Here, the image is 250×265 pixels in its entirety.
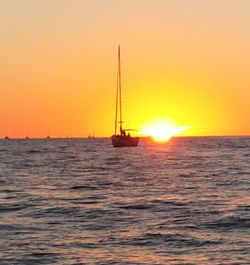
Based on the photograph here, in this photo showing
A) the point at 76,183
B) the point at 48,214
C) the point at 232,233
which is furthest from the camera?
the point at 76,183

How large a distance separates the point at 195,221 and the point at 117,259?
6735 millimetres

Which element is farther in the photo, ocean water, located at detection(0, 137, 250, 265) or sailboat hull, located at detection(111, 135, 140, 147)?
sailboat hull, located at detection(111, 135, 140, 147)

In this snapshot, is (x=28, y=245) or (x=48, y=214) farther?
(x=48, y=214)

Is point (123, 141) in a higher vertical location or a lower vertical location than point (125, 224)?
higher

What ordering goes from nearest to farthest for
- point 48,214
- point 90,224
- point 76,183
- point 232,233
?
1. point 232,233
2. point 90,224
3. point 48,214
4. point 76,183

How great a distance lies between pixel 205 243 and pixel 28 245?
17.5 ft

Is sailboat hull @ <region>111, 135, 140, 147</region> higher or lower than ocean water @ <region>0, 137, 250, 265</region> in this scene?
higher

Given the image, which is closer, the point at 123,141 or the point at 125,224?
the point at 125,224

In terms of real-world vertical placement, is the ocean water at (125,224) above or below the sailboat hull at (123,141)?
below

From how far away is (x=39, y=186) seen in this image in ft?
123

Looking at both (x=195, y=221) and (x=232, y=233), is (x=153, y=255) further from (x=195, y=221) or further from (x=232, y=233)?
(x=195, y=221)

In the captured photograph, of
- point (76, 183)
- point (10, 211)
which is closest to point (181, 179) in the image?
point (76, 183)

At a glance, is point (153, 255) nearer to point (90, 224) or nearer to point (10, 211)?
point (90, 224)

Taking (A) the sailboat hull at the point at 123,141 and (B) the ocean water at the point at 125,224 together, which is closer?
(B) the ocean water at the point at 125,224
